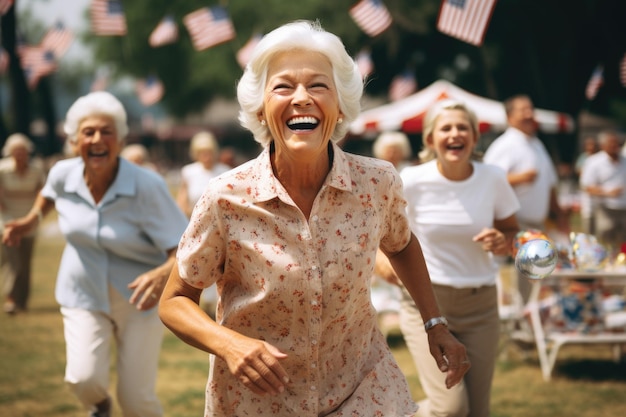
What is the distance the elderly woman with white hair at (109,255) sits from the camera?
469 centimetres

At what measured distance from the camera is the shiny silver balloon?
381cm

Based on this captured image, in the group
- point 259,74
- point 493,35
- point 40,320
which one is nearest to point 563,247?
point 259,74

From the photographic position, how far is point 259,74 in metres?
2.98

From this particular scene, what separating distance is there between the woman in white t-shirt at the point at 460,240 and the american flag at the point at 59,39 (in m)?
16.5

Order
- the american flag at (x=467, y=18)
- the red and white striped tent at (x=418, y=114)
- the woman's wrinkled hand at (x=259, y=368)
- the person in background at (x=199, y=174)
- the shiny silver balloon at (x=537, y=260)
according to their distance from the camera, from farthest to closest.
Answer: the red and white striped tent at (x=418, y=114) → the person in background at (x=199, y=174) → the american flag at (x=467, y=18) → the shiny silver balloon at (x=537, y=260) → the woman's wrinkled hand at (x=259, y=368)

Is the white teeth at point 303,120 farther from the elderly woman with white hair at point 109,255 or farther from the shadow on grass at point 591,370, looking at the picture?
the shadow on grass at point 591,370

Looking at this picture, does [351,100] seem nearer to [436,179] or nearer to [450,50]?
[436,179]

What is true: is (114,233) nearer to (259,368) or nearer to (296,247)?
(296,247)

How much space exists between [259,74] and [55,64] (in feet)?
67.1

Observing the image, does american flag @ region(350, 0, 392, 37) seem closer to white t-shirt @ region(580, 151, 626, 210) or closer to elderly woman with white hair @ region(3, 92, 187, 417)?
white t-shirt @ region(580, 151, 626, 210)

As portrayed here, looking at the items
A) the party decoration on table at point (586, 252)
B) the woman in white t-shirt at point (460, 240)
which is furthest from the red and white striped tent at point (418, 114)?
the woman in white t-shirt at point (460, 240)

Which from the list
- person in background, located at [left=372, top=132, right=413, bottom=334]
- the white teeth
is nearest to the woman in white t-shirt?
the white teeth

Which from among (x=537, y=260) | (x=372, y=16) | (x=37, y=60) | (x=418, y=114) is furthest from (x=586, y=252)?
(x=37, y=60)

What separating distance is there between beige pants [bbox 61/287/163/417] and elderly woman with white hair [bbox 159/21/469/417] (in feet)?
5.76
